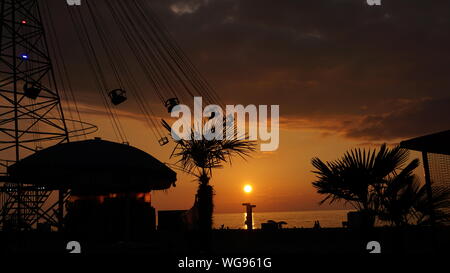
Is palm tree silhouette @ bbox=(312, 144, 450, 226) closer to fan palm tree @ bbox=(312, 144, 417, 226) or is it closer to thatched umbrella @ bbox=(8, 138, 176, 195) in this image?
fan palm tree @ bbox=(312, 144, 417, 226)

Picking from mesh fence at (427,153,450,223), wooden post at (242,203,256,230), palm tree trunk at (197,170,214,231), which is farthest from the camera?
wooden post at (242,203,256,230)

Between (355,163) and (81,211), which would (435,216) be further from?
(81,211)

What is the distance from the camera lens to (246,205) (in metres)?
21.4

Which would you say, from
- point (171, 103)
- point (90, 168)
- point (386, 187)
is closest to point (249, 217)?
point (171, 103)

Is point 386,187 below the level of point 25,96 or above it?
below

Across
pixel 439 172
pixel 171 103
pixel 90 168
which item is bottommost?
pixel 439 172

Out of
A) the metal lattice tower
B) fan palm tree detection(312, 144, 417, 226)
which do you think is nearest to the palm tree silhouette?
fan palm tree detection(312, 144, 417, 226)

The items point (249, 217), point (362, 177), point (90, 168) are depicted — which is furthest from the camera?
point (249, 217)

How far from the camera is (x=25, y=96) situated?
2723cm

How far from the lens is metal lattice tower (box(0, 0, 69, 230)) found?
25828 millimetres

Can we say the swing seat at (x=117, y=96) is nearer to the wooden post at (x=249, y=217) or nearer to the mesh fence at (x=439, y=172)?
the wooden post at (x=249, y=217)

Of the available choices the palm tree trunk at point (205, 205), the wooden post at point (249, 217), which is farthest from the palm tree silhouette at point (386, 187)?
the wooden post at point (249, 217)

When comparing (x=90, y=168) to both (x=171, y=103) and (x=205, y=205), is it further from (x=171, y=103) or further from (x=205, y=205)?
(x=171, y=103)
